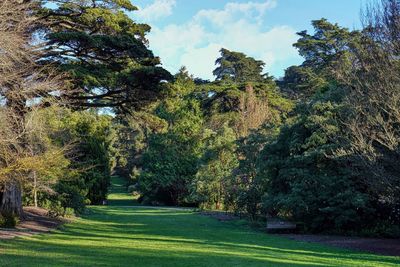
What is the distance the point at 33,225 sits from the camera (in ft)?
67.9

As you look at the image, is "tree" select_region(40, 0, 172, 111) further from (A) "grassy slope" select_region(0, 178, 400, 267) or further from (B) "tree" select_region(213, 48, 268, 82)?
(B) "tree" select_region(213, 48, 268, 82)

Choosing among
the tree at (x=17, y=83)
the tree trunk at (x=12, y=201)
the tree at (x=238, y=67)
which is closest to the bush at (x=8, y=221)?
the tree at (x=17, y=83)

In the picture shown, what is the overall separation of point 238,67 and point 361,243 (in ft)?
143

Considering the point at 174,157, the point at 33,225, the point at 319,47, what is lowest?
the point at 33,225

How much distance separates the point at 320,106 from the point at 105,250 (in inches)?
519

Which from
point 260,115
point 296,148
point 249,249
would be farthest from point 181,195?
point 249,249

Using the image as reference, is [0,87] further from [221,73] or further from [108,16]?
[221,73]

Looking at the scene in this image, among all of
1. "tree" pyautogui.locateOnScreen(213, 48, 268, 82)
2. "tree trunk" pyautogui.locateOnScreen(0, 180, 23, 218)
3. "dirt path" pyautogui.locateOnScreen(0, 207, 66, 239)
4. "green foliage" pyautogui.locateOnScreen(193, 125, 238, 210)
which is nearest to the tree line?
"tree trunk" pyautogui.locateOnScreen(0, 180, 23, 218)

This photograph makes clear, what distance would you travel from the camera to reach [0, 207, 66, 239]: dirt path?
57.6 feet

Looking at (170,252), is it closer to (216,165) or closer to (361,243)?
(361,243)

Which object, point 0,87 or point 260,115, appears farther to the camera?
point 260,115

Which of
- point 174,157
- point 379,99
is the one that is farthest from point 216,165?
point 379,99

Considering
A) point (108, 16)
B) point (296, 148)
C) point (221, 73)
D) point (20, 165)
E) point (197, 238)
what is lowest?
point (197, 238)

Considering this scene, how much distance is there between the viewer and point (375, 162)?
1634 cm
